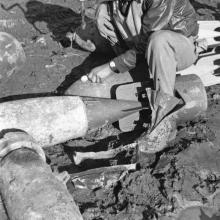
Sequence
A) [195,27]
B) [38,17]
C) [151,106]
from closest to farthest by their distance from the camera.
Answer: [151,106] < [195,27] < [38,17]

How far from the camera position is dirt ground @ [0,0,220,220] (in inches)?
136

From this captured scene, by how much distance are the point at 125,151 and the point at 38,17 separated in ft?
10.8

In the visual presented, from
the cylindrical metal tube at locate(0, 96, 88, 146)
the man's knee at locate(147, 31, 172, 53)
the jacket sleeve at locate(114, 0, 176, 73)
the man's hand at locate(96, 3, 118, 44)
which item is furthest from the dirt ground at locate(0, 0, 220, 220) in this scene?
the man's knee at locate(147, 31, 172, 53)

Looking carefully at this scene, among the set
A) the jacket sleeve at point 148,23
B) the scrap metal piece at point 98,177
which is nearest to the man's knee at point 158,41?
the jacket sleeve at point 148,23

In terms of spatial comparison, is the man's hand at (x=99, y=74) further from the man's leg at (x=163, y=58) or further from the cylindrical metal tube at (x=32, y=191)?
the cylindrical metal tube at (x=32, y=191)

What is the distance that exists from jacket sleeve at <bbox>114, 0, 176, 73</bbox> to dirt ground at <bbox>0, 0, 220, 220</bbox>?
2.17 ft

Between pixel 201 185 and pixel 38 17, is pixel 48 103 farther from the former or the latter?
pixel 38 17

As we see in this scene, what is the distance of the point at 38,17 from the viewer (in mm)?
6531

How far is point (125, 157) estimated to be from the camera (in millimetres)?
3939

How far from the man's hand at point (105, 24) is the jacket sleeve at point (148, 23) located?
45 centimetres

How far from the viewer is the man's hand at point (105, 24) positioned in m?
4.71

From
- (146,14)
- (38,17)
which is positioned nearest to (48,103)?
(146,14)

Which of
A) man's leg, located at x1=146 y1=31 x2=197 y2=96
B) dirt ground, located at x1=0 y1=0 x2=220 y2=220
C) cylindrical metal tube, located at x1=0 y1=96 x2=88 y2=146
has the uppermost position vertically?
man's leg, located at x1=146 y1=31 x2=197 y2=96

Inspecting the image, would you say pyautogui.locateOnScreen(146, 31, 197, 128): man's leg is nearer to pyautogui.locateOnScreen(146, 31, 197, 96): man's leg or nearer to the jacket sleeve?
pyautogui.locateOnScreen(146, 31, 197, 96): man's leg
